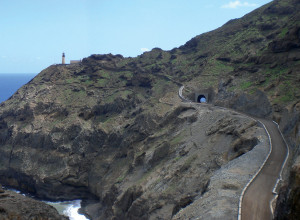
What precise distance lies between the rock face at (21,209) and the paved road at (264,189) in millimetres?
12467

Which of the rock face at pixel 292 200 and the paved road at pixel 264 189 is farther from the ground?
the rock face at pixel 292 200

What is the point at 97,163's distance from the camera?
188ft

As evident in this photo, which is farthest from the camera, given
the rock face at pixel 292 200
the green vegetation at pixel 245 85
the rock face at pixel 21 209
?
the green vegetation at pixel 245 85

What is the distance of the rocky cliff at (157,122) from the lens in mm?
32500

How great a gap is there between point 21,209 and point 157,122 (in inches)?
1336

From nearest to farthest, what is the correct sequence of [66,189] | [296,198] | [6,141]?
[296,198] → [66,189] → [6,141]

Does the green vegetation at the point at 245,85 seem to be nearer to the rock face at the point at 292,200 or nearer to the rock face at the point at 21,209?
the rock face at the point at 21,209

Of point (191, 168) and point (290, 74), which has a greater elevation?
point (290, 74)

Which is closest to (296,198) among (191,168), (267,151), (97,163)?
(267,151)

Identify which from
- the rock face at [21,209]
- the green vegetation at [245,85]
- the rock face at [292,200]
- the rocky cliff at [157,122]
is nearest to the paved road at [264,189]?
the rocky cliff at [157,122]

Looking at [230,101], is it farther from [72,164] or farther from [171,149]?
[72,164]

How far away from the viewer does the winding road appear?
1897 centimetres

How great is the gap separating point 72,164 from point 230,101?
28.3m

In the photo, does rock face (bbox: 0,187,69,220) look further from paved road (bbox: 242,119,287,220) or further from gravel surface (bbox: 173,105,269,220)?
paved road (bbox: 242,119,287,220)
